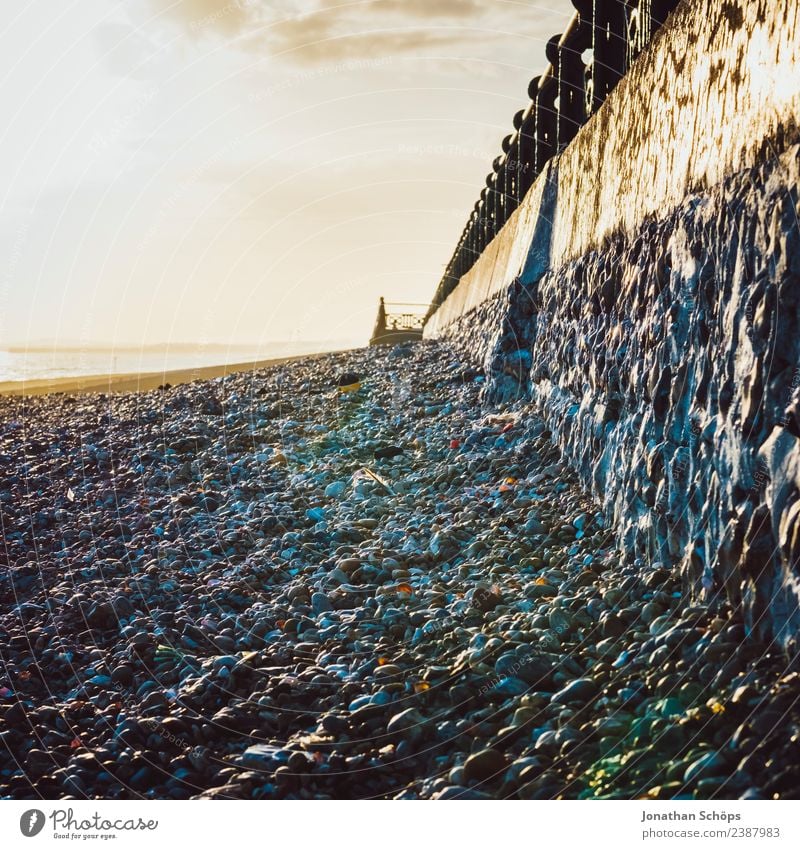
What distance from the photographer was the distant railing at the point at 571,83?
235 inches

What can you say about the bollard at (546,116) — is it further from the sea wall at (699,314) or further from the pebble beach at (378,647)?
the pebble beach at (378,647)

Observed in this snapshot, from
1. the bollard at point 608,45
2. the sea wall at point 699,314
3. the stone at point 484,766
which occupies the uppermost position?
the bollard at point 608,45

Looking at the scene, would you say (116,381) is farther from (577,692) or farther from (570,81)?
(577,692)

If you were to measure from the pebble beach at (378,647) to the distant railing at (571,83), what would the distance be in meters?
2.92

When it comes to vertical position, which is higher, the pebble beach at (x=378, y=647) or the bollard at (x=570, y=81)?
the bollard at (x=570, y=81)

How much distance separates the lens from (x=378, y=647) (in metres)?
4.15

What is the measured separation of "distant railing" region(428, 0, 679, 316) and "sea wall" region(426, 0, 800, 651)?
46cm

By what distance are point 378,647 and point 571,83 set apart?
606 cm

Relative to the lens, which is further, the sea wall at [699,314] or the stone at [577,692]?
the stone at [577,692]

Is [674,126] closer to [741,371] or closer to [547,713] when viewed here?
[741,371]

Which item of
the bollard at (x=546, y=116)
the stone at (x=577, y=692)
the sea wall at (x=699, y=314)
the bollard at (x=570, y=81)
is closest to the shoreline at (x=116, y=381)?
the bollard at (x=546, y=116)

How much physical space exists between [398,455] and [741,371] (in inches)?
192

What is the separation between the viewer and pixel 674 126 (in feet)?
15.1

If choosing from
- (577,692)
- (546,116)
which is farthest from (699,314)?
(546,116)
